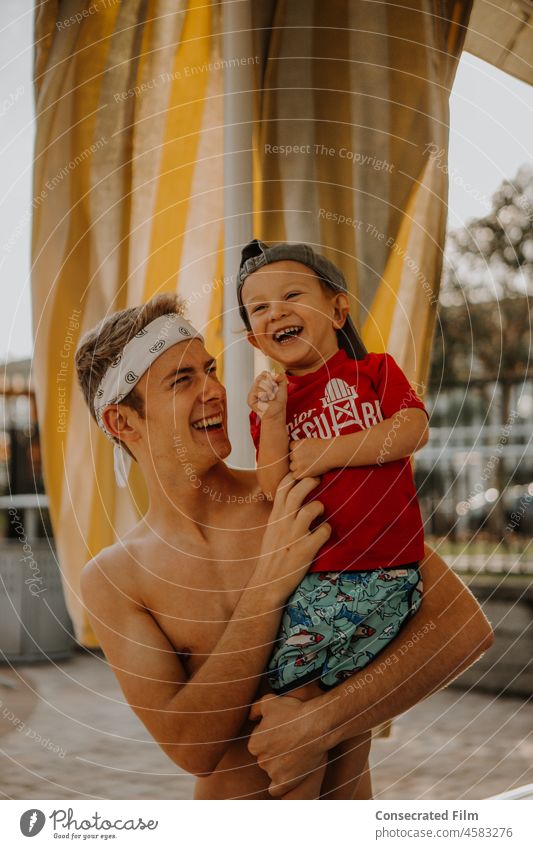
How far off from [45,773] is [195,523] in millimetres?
485

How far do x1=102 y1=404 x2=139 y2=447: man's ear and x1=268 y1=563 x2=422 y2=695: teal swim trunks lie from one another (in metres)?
0.31

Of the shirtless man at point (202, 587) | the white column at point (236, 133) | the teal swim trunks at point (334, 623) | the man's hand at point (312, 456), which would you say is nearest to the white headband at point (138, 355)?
the shirtless man at point (202, 587)

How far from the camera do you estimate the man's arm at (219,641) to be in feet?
3.95

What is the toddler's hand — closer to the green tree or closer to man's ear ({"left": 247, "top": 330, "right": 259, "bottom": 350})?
man's ear ({"left": 247, "top": 330, "right": 259, "bottom": 350})

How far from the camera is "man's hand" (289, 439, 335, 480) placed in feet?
3.91

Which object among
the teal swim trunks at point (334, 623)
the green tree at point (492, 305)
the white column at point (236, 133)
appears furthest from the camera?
the green tree at point (492, 305)

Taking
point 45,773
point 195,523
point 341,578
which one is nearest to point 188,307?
point 195,523

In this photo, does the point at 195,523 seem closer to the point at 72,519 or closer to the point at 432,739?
the point at 72,519

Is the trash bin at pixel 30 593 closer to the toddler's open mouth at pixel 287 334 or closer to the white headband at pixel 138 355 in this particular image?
the white headband at pixel 138 355

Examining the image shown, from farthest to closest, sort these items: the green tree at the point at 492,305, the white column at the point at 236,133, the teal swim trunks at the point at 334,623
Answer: the green tree at the point at 492,305, the white column at the point at 236,133, the teal swim trunks at the point at 334,623

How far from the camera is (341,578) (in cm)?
119

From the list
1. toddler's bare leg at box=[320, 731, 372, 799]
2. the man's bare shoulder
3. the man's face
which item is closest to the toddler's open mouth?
the man's face
